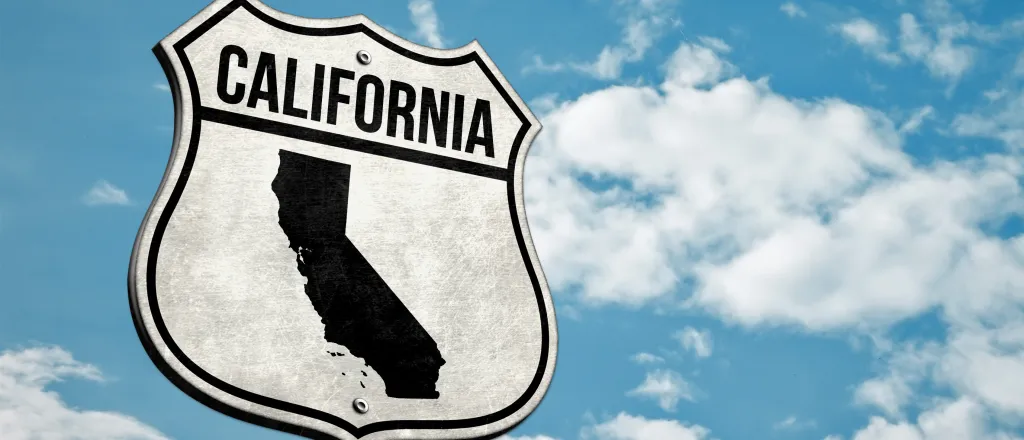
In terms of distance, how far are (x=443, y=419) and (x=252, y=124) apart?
1.50 meters

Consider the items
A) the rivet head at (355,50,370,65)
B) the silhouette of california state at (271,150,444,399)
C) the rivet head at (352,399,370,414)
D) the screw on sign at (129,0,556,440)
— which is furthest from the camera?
the rivet head at (355,50,370,65)

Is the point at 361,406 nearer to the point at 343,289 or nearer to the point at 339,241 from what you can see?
the point at 343,289

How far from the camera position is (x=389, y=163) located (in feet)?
16.2

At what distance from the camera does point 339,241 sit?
468 centimetres

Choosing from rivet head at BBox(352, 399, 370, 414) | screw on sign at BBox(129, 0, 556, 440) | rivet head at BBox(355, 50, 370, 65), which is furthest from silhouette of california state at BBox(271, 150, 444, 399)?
rivet head at BBox(355, 50, 370, 65)

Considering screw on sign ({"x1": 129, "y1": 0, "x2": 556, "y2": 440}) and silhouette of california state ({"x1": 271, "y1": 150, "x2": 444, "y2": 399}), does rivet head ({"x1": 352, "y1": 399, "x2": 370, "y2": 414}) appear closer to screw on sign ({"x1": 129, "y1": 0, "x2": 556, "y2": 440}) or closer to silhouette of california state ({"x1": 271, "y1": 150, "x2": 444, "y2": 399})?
screw on sign ({"x1": 129, "y1": 0, "x2": 556, "y2": 440})

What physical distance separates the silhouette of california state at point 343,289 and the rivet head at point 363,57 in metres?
0.60

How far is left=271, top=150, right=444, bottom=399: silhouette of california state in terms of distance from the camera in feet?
14.9

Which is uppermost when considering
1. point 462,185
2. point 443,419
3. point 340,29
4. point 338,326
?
point 340,29

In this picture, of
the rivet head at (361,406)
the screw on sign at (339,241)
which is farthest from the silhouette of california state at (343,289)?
the rivet head at (361,406)

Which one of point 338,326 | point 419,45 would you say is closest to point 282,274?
point 338,326

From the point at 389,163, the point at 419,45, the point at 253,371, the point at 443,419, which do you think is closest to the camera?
the point at 253,371

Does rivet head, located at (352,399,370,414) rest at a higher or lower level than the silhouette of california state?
lower

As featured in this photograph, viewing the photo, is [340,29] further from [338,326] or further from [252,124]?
[338,326]
